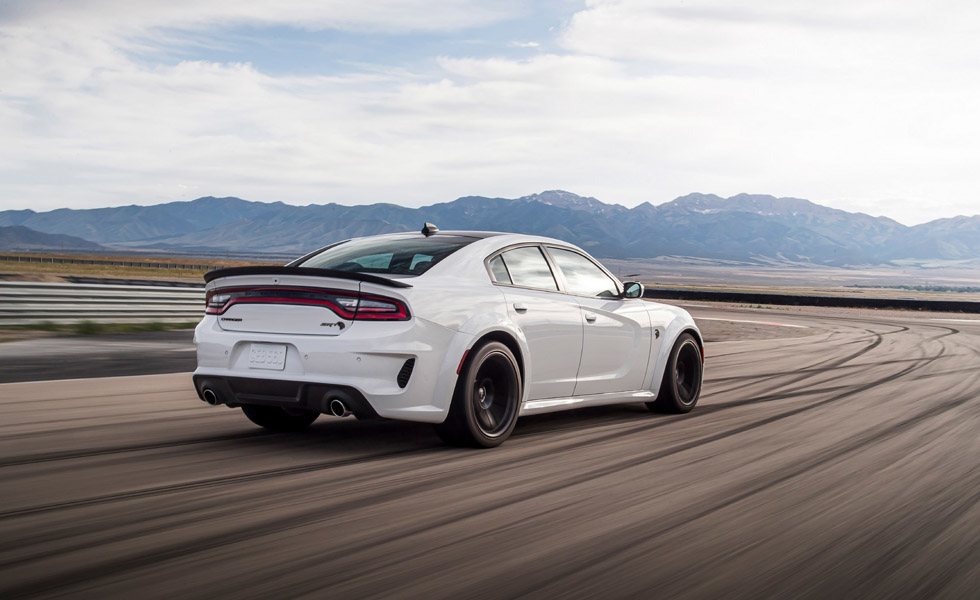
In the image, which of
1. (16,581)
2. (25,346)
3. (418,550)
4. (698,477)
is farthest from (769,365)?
(16,581)

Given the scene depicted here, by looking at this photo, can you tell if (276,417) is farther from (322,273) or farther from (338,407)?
(322,273)

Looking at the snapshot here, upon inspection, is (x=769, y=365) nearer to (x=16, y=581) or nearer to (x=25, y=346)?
(x=25, y=346)

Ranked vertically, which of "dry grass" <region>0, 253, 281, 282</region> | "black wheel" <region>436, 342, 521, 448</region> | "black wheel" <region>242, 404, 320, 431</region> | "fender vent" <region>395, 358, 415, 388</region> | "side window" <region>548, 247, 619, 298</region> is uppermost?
"side window" <region>548, 247, 619, 298</region>

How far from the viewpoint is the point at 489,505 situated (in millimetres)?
5082

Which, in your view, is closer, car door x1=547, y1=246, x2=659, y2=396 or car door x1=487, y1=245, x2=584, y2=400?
car door x1=487, y1=245, x2=584, y2=400

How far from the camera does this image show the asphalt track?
3.88m

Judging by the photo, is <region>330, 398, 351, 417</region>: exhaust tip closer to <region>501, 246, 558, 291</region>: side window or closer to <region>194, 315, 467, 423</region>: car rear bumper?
<region>194, 315, 467, 423</region>: car rear bumper

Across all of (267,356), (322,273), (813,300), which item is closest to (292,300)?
(322,273)

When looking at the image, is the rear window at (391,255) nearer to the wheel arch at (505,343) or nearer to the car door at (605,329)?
the wheel arch at (505,343)

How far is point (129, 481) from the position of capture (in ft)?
17.8

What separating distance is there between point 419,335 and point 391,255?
0.98 meters

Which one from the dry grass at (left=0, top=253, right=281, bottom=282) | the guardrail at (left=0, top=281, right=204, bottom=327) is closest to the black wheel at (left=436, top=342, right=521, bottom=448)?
the guardrail at (left=0, top=281, right=204, bottom=327)

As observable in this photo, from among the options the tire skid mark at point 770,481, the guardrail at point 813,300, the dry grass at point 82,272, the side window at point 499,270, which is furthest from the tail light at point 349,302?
the guardrail at point 813,300

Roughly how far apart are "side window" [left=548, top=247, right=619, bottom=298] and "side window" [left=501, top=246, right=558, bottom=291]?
17 cm
